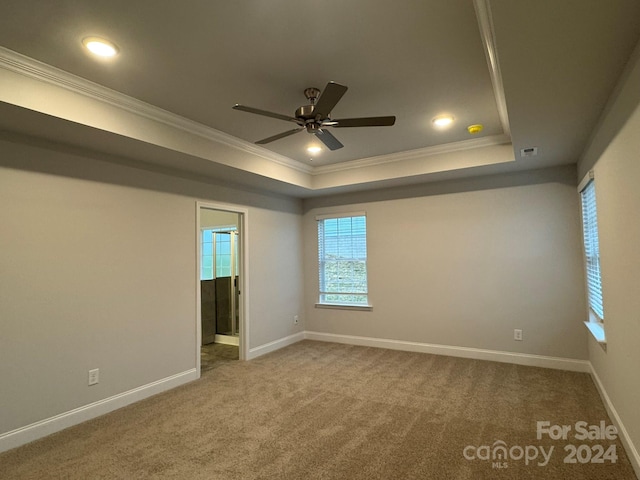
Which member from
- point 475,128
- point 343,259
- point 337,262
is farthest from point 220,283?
point 475,128

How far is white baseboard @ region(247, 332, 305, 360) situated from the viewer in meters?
4.86

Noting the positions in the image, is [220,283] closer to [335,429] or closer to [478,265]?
[335,429]

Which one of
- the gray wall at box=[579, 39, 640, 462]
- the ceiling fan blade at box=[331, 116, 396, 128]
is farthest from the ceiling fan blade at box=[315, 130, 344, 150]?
the gray wall at box=[579, 39, 640, 462]

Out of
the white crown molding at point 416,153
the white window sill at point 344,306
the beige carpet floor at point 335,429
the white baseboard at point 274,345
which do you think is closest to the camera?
the beige carpet floor at point 335,429

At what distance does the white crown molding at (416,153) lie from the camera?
4.00 m

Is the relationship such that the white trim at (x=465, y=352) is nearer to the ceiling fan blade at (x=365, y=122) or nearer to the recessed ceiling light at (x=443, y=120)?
the recessed ceiling light at (x=443, y=120)

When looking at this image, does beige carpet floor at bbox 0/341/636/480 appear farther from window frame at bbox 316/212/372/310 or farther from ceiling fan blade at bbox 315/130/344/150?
ceiling fan blade at bbox 315/130/344/150

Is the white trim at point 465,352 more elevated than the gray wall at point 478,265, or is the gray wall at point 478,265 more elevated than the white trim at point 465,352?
the gray wall at point 478,265

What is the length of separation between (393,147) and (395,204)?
1.14m

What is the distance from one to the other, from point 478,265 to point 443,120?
2.08 metres

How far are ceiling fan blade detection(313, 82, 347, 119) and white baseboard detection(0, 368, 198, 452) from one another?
3087 mm

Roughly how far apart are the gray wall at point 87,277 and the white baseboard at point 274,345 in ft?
3.27

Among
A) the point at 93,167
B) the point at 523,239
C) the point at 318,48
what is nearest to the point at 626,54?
the point at 318,48

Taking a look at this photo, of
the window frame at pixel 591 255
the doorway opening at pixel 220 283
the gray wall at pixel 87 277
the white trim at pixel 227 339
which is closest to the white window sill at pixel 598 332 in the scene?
the window frame at pixel 591 255
